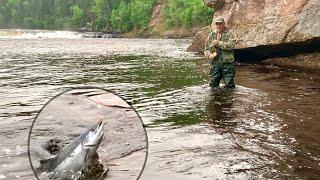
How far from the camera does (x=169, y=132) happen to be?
7.62m

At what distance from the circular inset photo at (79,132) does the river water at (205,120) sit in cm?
125

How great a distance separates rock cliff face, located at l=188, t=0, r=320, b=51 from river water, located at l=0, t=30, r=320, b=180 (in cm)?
168

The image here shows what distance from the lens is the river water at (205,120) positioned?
570cm

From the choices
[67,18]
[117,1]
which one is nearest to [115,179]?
[117,1]

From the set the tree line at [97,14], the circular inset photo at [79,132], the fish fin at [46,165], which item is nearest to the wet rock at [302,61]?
the circular inset photo at [79,132]

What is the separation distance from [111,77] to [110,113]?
12276 mm

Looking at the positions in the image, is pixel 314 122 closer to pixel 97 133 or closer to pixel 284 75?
pixel 97 133

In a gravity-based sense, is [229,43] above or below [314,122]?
above

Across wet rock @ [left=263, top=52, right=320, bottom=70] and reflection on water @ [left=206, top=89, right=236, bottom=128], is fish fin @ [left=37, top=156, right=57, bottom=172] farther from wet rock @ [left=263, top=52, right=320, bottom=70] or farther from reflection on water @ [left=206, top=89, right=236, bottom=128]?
wet rock @ [left=263, top=52, right=320, bottom=70]

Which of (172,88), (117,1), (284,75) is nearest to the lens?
(172,88)

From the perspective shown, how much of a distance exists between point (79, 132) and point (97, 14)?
115364mm

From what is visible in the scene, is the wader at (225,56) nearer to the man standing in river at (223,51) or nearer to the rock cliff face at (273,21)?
the man standing in river at (223,51)

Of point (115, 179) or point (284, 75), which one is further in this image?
point (284, 75)

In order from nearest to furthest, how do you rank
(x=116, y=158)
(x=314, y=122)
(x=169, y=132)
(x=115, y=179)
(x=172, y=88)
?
1. (x=115, y=179)
2. (x=116, y=158)
3. (x=169, y=132)
4. (x=314, y=122)
5. (x=172, y=88)
